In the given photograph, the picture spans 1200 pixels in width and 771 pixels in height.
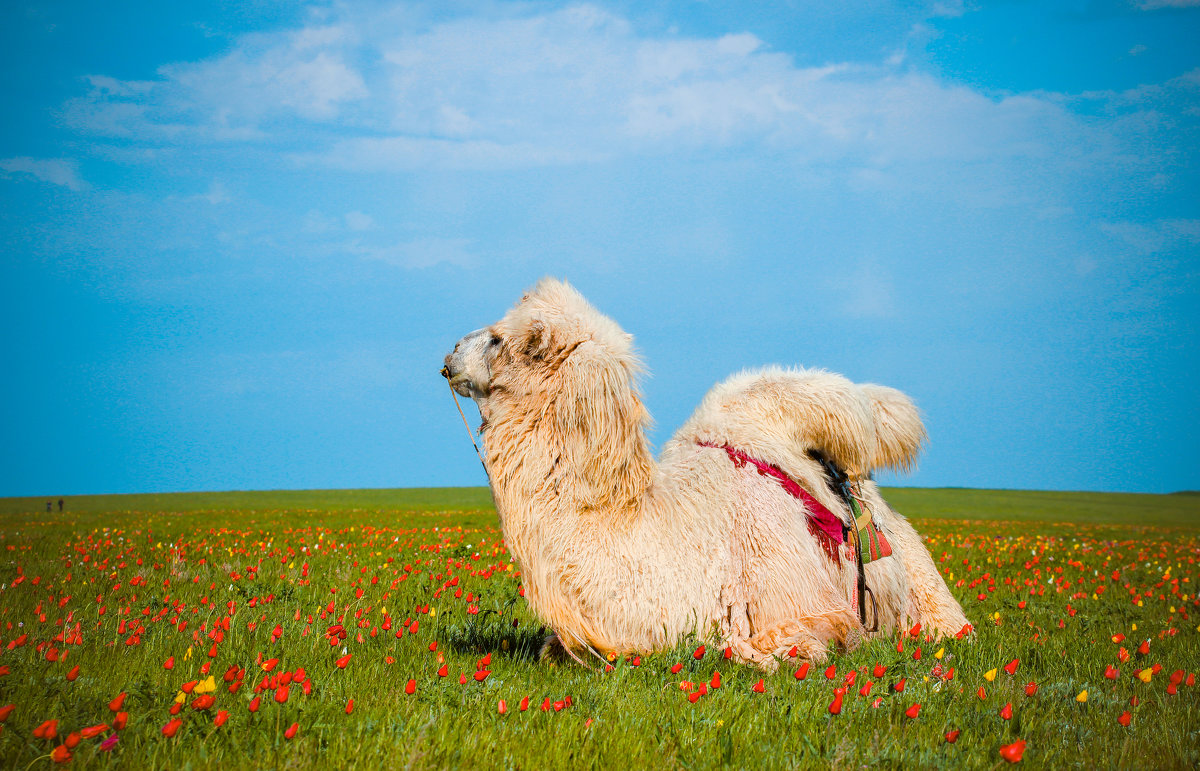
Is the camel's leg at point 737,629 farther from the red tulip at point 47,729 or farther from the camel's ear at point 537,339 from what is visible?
the red tulip at point 47,729

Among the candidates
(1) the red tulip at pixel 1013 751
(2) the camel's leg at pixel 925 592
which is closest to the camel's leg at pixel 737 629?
(1) the red tulip at pixel 1013 751

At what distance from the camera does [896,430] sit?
6316mm

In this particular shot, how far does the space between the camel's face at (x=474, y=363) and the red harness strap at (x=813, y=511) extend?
6.34ft

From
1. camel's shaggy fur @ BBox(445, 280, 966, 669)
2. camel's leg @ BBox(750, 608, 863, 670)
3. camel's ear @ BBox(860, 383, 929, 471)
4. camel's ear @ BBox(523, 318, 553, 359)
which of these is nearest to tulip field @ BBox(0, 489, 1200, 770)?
camel's leg @ BBox(750, 608, 863, 670)

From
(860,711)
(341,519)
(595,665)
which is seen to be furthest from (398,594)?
(341,519)

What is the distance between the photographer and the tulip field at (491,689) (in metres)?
3.24

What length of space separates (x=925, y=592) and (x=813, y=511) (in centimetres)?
208

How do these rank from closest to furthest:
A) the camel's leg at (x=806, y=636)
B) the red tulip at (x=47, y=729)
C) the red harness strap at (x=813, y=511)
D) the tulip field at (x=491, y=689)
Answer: the red tulip at (x=47, y=729)
the tulip field at (x=491, y=689)
the camel's leg at (x=806, y=636)
the red harness strap at (x=813, y=511)

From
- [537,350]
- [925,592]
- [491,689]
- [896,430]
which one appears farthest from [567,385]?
[925,592]

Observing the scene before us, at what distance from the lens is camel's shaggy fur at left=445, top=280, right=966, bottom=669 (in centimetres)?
454

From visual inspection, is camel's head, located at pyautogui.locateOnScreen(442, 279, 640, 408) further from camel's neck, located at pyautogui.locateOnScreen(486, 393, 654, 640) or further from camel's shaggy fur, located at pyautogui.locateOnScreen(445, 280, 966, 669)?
camel's neck, located at pyautogui.locateOnScreen(486, 393, 654, 640)

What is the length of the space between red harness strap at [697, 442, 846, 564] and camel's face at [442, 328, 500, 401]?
1.93 metres

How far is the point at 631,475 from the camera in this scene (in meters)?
4.70

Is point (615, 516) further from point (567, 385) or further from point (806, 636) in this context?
point (806, 636)
